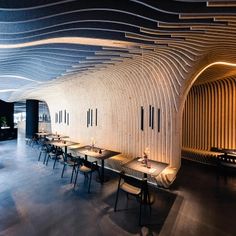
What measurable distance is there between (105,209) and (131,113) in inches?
→ 129

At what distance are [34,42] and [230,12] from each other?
3452 mm

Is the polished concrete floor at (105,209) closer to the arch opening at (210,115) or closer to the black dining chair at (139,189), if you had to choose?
the black dining chair at (139,189)

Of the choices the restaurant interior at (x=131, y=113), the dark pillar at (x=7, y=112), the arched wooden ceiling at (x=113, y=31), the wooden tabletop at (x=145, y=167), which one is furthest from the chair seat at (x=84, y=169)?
the dark pillar at (x=7, y=112)

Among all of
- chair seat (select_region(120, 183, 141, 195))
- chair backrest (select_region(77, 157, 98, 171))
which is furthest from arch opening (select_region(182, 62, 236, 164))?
chair seat (select_region(120, 183, 141, 195))

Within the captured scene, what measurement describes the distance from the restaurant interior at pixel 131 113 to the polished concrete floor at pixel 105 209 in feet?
0.08

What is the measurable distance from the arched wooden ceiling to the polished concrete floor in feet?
9.54

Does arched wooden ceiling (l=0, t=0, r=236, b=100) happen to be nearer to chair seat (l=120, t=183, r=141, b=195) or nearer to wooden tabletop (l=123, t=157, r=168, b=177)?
wooden tabletop (l=123, t=157, r=168, b=177)

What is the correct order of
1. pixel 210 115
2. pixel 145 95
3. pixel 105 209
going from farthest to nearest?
1. pixel 210 115
2. pixel 145 95
3. pixel 105 209

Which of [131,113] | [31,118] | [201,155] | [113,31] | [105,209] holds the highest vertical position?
[113,31]

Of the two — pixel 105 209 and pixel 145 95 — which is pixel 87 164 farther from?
pixel 145 95

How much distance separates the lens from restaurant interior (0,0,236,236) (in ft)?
9.36

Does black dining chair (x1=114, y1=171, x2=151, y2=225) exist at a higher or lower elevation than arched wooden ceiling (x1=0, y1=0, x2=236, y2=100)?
lower

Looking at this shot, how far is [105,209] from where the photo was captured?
4.12 meters

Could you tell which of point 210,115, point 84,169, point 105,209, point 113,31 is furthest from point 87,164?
point 210,115
